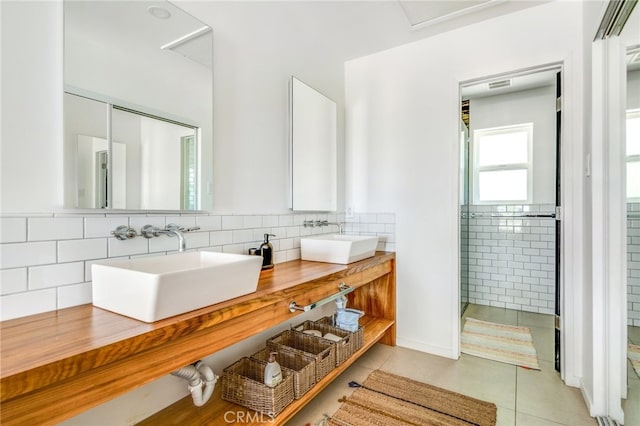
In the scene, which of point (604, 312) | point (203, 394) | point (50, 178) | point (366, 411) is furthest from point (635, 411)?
point (50, 178)

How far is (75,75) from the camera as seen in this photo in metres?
1.25

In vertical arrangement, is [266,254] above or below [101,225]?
below

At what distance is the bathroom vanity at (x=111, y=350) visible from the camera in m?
0.74

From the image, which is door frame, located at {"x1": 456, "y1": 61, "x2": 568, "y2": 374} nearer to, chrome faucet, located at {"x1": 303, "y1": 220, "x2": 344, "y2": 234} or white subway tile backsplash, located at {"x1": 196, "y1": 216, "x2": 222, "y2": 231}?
chrome faucet, located at {"x1": 303, "y1": 220, "x2": 344, "y2": 234}

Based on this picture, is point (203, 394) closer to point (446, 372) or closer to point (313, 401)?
point (313, 401)

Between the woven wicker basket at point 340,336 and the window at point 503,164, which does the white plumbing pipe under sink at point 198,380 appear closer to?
the woven wicker basket at point 340,336

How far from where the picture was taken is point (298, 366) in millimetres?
1826

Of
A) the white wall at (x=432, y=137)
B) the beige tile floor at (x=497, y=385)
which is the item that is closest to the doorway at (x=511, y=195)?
the beige tile floor at (x=497, y=385)

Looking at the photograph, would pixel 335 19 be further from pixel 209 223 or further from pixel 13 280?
pixel 13 280

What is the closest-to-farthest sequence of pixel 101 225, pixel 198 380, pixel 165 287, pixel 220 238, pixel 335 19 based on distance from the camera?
1. pixel 165 287
2. pixel 101 225
3. pixel 198 380
4. pixel 220 238
5. pixel 335 19

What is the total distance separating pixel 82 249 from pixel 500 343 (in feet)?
10.3

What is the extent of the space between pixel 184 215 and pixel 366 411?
1.48 metres

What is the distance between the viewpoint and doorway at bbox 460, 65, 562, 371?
11.8ft

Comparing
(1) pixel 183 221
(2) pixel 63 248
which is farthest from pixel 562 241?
(2) pixel 63 248
